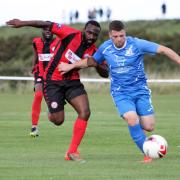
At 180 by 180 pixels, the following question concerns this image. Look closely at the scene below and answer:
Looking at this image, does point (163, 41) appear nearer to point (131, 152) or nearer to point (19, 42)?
point (19, 42)

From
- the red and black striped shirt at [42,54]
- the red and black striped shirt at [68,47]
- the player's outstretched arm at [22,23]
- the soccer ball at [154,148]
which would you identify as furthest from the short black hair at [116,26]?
the red and black striped shirt at [42,54]

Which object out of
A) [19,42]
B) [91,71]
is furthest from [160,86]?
[19,42]

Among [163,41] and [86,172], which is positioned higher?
[86,172]

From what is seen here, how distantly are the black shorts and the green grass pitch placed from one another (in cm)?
87

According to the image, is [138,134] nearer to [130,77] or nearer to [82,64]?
[130,77]

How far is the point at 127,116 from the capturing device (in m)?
14.4

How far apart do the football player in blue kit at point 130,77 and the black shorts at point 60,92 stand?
907 millimetres

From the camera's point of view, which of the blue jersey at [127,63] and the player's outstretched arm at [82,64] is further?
the player's outstretched arm at [82,64]

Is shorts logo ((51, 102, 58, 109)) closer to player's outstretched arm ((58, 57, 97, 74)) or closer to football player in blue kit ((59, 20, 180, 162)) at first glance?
player's outstretched arm ((58, 57, 97, 74))

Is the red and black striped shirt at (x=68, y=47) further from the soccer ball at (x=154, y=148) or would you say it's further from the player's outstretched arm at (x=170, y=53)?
the soccer ball at (x=154, y=148)

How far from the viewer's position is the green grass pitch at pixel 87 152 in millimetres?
12867

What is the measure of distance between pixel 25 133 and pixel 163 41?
46.4 meters

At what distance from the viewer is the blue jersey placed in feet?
47.6

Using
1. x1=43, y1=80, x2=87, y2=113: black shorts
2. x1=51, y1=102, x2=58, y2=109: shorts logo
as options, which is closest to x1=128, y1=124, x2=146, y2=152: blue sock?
x1=43, y1=80, x2=87, y2=113: black shorts
